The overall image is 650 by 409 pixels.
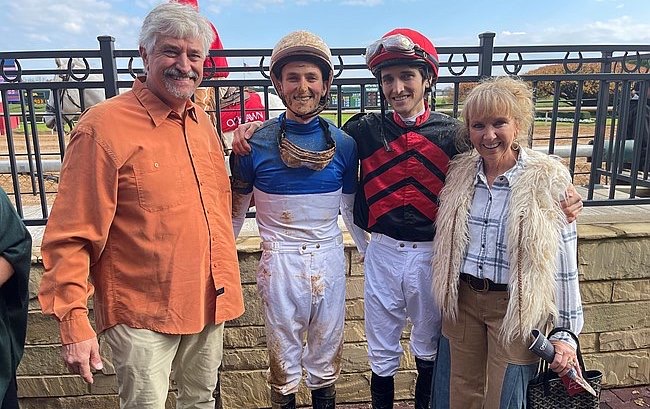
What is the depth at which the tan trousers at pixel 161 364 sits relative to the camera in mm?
1753

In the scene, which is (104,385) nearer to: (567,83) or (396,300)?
(396,300)

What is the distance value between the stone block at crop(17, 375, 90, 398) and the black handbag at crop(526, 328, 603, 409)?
2656 millimetres

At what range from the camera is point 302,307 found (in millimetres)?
2207

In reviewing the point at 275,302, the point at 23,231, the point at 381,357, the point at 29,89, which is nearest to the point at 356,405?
the point at 381,357

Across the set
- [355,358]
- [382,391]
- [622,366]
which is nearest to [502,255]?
[382,391]

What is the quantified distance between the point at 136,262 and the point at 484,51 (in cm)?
253

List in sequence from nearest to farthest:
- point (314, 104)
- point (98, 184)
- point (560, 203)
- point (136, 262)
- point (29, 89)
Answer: point (98, 184) < point (136, 262) < point (560, 203) < point (314, 104) < point (29, 89)

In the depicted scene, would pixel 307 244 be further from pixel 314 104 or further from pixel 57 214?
pixel 57 214

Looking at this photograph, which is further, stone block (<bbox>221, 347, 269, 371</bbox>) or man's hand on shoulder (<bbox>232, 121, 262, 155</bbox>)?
stone block (<bbox>221, 347, 269, 371</bbox>)

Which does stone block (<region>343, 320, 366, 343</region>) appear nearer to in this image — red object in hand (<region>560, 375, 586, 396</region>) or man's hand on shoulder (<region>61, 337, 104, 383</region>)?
red object in hand (<region>560, 375, 586, 396</region>)

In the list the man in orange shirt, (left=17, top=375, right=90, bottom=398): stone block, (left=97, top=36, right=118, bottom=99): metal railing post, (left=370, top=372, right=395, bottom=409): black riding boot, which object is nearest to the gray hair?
the man in orange shirt

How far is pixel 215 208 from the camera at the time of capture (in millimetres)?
1906

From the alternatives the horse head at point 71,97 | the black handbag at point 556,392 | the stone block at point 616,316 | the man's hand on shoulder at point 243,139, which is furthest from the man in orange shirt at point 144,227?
the stone block at point 616,316

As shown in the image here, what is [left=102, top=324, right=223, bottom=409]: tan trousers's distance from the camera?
175cm
